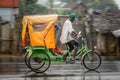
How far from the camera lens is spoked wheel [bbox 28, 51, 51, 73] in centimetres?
1357

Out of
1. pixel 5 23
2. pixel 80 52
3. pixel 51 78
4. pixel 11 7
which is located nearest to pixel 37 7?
pixel 11 7

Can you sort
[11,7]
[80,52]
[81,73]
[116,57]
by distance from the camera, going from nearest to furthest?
[81,73] → [80,52] → [116,57] → [11,7]

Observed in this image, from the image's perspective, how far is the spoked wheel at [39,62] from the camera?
13.6 metres

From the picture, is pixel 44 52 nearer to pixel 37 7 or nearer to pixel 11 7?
pixel 11 7

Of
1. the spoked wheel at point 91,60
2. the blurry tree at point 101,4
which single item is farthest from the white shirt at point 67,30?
the blurry tree at point 101,4

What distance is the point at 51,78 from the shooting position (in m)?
11.9

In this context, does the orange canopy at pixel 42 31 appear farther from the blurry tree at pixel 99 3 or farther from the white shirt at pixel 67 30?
the blurry tree at pixel 99 3

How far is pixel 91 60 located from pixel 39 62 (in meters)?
1.83

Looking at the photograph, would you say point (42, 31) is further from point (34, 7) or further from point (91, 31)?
point (34, 7)

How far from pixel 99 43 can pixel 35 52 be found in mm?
7928

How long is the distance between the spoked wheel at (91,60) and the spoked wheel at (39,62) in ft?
4.37

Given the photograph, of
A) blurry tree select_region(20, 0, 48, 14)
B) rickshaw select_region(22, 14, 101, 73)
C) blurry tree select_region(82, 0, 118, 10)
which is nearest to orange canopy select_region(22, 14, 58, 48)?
rickshaw select_region(22, 14, 101, 73)

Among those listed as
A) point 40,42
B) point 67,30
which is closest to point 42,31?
point 40,42

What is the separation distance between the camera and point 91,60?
13.9m
